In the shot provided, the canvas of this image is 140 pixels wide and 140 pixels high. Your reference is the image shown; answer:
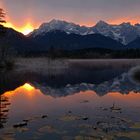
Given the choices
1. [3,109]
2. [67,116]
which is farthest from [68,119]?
[3,109]

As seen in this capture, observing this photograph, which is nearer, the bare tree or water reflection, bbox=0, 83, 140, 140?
water reflection, bbox=0, 83, 140, 140

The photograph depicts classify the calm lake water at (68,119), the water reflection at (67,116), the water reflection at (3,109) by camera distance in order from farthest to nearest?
1. the water reflection at (3,109)
2. the water reflection at (67,116)
3. the calm lake water at (68,119)

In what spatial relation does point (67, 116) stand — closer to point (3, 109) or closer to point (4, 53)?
point (3, 109)

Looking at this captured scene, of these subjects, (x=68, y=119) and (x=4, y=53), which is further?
(x=4, y=53)

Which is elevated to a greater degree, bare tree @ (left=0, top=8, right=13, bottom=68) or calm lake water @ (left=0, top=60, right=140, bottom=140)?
bare tree @ (left=0, top=8, right=13, bottom=68)

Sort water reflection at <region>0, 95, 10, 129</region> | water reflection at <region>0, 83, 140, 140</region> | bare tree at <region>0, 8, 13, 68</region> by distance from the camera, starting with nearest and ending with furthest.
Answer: water reflection at <region>0, 83, 140, 140</region> < water reflection at <region>0, 95, 10, 129</region> < bare tree at <region>0, 8, 13, 68</region>

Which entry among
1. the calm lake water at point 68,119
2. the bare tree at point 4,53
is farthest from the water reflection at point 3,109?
the bare tree at point 4,53

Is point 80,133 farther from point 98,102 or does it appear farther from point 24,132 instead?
point 98,102

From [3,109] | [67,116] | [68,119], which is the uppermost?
[3,109]

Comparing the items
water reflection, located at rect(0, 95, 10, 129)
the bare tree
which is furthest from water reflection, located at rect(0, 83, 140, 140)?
the bare tree

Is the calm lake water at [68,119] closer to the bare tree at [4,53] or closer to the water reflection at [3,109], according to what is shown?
the water reflection at [3,109]

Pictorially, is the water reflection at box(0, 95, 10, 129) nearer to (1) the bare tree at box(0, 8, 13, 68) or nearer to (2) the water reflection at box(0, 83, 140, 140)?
(2) the water reflection at box(0, 83, 140, 140)

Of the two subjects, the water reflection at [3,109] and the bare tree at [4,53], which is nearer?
the water reflection at [3,109]

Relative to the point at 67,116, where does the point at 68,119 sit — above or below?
below
